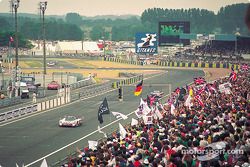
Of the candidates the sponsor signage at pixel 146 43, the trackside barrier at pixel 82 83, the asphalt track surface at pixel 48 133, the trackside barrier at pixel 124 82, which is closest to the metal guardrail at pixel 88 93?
the trackside barrier at pixel 124 82

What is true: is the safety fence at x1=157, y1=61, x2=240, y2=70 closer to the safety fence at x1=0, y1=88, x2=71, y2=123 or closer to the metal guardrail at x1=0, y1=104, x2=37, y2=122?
the safety fence at x1=0, y1=88, x2=71, y2=123

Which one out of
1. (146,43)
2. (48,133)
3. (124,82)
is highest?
(146,43)

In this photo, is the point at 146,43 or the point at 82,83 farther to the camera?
the point at 82,83

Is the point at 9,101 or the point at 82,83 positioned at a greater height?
the point at 82,83

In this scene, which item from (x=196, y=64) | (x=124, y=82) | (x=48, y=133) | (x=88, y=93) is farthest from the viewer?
(x=196, y=64)

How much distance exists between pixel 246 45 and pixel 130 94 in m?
61.5

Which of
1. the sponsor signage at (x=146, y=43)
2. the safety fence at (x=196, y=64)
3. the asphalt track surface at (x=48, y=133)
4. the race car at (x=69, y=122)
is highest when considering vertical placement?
the sponsor signage at (x=146, y=43)

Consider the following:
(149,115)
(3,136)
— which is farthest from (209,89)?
(3,136)

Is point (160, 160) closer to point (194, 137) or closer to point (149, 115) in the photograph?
point (194, 137)

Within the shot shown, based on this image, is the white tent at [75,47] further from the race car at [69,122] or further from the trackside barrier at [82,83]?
the race car at [69,122]

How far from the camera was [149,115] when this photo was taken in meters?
27.2

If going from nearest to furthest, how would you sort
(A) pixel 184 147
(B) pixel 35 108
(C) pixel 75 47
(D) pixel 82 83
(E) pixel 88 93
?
(A) pixel 184 147
(B) pixel 35 108
(E) pixel 88 93
(D) pixel 82 83
(C) pixel 75 47

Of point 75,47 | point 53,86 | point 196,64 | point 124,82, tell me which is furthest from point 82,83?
point 75,47

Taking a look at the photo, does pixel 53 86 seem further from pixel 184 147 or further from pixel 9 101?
pixel 184 147
